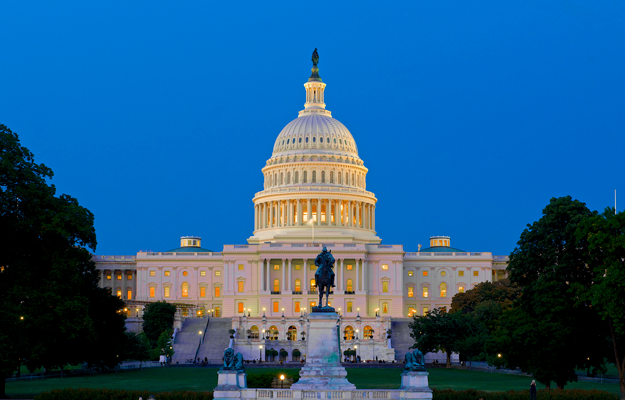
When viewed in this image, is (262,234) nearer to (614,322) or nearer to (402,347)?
(402,347)

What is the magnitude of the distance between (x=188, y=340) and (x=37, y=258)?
181ft

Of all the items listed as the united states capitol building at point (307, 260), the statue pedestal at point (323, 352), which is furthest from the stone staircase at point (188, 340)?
the statue pedestal at point (323, 352)

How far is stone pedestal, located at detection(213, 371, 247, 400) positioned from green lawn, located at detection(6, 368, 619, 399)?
39.6ft

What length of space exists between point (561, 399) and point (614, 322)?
A: 20.8 feet

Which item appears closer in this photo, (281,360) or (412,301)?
(281,360)

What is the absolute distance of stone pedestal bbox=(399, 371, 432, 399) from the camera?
4450 cm

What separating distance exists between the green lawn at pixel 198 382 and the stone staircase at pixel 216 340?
94.0 feet

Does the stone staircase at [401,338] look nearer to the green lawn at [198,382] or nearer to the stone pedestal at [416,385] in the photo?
the green lawn at [198,382]

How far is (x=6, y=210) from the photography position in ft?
188

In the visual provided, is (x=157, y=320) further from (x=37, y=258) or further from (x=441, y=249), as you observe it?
(x=441, y=249)

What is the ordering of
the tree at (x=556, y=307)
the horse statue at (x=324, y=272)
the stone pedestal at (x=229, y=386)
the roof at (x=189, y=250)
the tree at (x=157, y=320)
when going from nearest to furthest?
the stone pedestal at (x=229, y=386) → the horse statue at (x=324, y=272) → the tree at (x=556, y=307) → the tree at (x=157, y=320) → the roof at (x=189, y=250)

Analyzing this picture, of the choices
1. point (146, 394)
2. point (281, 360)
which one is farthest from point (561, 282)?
point (281, 360)

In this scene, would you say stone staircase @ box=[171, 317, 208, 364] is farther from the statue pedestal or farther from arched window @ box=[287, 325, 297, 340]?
the statue pedestal

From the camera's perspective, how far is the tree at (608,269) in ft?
167
